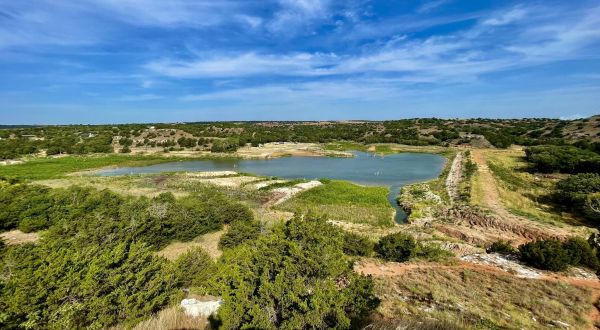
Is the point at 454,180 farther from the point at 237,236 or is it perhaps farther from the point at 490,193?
the point at 237,236

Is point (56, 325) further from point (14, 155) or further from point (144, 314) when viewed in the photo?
point (14, 155)

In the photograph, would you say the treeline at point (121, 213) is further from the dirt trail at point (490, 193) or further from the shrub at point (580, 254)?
the dirt trail at point (490, 193)

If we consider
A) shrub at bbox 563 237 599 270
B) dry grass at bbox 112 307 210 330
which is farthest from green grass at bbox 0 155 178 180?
shrub at bbox 563 237 599 270

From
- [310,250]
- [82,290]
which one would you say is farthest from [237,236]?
[310,250]

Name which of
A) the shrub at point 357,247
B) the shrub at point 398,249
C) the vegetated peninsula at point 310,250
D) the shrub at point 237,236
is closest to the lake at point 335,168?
the vegetated peninsula at point 310,250

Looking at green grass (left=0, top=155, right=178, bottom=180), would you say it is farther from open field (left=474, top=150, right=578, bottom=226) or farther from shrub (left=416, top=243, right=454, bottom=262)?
open field (left=474, top=150, right=578, bottom=226)
